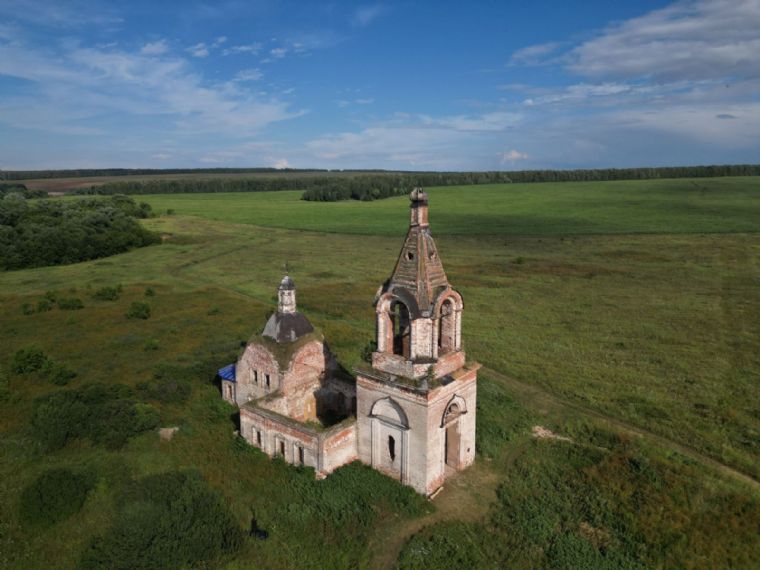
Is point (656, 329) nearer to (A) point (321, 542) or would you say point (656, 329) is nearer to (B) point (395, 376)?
(B) point (395, 376)

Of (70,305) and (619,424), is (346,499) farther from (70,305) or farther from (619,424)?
(70,305)

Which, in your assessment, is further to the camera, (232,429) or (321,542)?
(232,429)

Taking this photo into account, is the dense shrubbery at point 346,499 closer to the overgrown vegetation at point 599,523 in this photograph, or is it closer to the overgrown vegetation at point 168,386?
the overgrown vegetation at point 599,523

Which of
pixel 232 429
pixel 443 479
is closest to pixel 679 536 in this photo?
pixel 443 479

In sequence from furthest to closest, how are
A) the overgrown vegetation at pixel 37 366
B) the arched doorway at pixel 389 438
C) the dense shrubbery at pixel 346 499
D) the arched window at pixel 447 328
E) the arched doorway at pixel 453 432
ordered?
the overgrown vegetation at pixel 37 366
the arched window at pixel 447 328
the arched doorway at pixel 453 432
the arched doorway at pixel 389 438
the dense shrubbery at pixel 346 499

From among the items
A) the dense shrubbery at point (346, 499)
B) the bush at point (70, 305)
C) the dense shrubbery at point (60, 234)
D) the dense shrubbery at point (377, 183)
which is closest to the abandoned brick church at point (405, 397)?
the dense shrubbery at point (346, 499)
